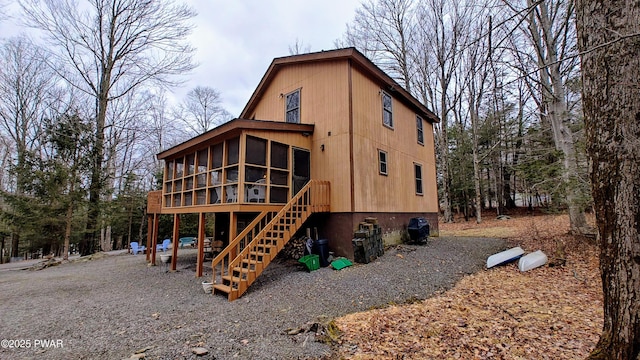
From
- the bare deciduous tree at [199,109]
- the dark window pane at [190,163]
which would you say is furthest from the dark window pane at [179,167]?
the bare deciduous tree at [199,109]

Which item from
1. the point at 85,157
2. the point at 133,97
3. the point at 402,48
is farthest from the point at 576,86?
the point at 133,97

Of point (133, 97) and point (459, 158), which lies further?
point (459, 158)

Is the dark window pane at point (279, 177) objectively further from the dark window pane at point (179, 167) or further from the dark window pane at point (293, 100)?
the dark window pane at point (179, 167)

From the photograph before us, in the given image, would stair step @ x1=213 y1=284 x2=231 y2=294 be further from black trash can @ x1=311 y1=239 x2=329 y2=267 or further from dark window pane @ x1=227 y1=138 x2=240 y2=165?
dark window pane @ x1=227 y1=138 x2=240 y2=165

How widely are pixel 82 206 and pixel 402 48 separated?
2132cm

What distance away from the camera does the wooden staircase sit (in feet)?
19.0

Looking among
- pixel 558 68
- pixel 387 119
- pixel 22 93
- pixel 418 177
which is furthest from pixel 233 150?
pixel 22 93

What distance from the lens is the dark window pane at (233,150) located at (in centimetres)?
730

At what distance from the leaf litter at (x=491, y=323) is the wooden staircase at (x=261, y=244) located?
2424 millimetres

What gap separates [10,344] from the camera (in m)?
3.87

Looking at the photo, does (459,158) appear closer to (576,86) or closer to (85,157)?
(576,86)

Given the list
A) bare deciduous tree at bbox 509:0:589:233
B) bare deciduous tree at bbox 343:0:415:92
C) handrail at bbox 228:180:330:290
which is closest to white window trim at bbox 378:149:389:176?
handrail at bbox 228:180:330:290

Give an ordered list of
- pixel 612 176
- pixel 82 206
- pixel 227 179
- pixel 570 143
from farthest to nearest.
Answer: pixel 82 206
pixel 570 143
pixel 227 179
pixel 612 176

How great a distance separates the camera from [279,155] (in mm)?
8062
